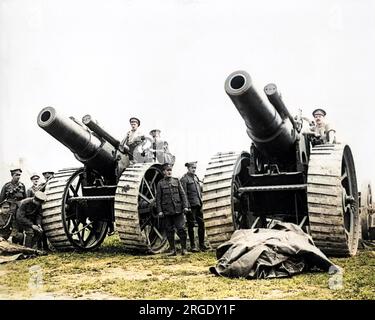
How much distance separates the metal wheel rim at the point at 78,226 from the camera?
917cm

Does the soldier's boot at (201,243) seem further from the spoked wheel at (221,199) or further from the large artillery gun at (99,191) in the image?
the spoked wheel at (221,199)

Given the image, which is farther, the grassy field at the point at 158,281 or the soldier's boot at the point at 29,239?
the soldier's boot at the point at 29,239

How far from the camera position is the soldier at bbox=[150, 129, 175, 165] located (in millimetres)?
10711

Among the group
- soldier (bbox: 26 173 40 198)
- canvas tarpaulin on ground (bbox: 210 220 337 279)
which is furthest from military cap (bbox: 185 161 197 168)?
canvas tarpaulin on ground (bbox: 210 220 337 279)

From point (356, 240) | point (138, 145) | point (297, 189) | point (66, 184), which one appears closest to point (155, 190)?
point (138, 145)

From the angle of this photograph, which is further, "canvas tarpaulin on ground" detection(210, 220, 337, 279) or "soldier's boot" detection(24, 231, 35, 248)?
"soldier's boot" detection(24, 231, 35, 248)

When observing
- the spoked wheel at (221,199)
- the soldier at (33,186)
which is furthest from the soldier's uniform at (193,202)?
the soldier at (33,186)

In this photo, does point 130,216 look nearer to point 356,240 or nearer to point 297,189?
point 297,189

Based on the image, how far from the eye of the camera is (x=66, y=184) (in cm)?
932

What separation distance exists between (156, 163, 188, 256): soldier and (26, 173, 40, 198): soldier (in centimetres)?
333

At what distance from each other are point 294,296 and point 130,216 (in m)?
4.00

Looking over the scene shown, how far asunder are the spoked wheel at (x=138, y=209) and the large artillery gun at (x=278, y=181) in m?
1.38

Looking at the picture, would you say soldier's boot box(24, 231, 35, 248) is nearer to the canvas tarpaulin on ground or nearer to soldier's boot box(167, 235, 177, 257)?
soldier's boot box(167, 235, 177, 257)
